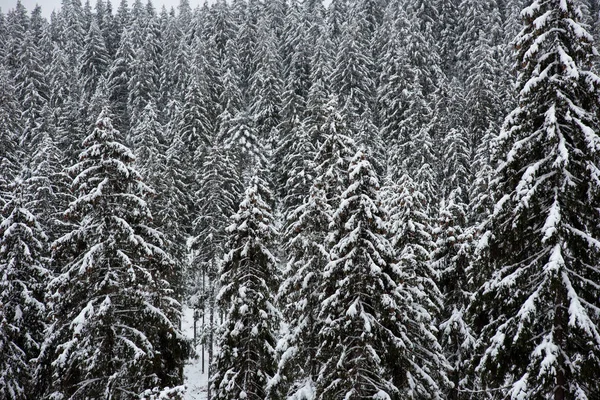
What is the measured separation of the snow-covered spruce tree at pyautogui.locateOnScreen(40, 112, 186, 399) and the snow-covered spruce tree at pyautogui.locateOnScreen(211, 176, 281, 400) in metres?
3.07

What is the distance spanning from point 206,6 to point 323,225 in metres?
73.6

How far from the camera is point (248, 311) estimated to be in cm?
1853

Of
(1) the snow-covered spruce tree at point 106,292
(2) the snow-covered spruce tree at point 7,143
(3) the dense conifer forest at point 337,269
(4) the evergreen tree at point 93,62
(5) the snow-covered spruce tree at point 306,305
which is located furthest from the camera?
(4) the evergreen tree at point 93,62

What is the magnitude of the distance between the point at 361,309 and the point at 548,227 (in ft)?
20.7

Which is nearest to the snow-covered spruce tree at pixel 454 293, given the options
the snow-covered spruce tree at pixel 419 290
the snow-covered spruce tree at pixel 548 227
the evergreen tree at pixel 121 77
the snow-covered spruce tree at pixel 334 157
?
the snow-covered spruce tree at pixel 419 290

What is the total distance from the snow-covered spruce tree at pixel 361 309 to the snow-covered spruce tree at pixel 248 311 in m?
3.70

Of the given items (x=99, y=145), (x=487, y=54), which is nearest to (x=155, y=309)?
(x=99, y=145)

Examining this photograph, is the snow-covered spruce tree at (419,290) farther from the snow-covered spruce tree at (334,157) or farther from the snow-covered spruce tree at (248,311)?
the snow-covered spruce tree at (248,311)

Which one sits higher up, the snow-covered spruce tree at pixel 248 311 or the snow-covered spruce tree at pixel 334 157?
the snow-covered spruce tree at pixel 334 157

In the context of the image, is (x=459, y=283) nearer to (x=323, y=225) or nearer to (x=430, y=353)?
(x=430, y=353)

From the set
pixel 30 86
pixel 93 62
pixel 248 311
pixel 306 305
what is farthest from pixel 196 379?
pixel 93 62

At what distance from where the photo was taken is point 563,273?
35.0 feet

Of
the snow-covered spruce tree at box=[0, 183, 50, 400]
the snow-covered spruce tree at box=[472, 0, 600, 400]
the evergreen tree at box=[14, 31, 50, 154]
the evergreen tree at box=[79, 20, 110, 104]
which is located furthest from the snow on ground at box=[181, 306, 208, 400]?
the evergreen tree at box=[79, 20, 110, 104]

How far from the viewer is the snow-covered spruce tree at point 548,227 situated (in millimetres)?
10445
